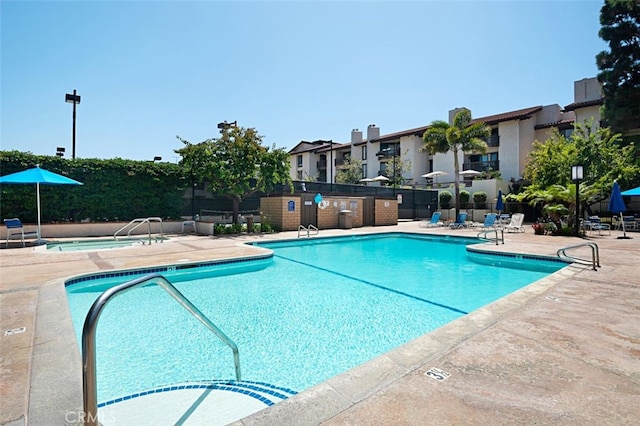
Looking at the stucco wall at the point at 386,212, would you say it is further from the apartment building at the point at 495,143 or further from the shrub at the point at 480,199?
the apartment building at the point at 495,143

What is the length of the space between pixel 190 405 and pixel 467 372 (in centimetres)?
220

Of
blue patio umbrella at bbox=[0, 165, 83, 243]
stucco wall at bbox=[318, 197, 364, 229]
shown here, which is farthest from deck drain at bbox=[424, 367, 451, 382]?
stucco wall at bbox=[318, 197, 364, 229]

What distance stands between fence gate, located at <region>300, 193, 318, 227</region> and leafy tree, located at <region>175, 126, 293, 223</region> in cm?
188

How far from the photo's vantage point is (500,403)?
2215mm

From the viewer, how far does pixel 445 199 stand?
26.9m

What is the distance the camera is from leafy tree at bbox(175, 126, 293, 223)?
49.6ft

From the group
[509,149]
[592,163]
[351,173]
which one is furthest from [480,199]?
[351,173]

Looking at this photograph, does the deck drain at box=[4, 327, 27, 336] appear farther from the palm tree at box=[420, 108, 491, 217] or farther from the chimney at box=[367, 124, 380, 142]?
the chimney at box=[367, 124, 380, 142]

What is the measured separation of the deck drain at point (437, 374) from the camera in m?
2.55

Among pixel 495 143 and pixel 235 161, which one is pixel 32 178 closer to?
pixel 235 161

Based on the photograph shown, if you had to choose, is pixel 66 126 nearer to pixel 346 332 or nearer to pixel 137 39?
pixel 137 39

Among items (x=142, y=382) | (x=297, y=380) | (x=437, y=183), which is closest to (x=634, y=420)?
(x=297, y=380)

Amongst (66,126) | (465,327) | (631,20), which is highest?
(631,20)

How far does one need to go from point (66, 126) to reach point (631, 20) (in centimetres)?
3711
